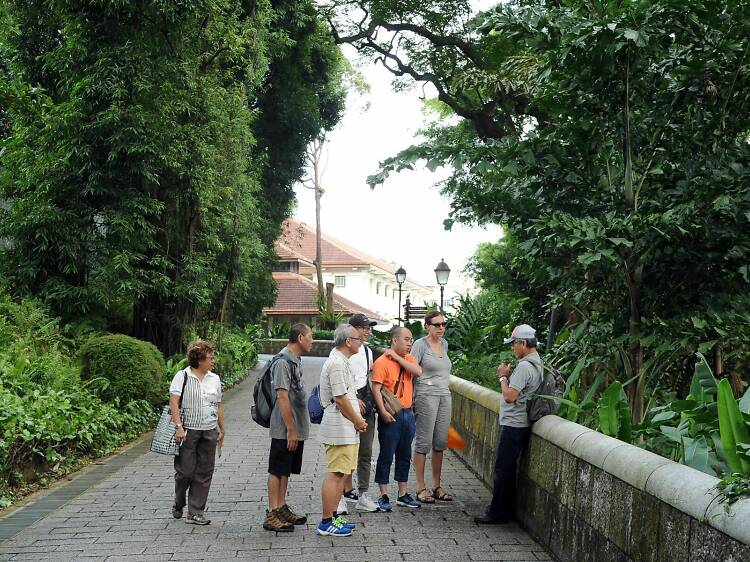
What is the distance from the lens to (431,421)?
8.70 metres

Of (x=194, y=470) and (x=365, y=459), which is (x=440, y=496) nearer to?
(x=365, y=459)

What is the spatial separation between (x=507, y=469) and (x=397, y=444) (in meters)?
1.33

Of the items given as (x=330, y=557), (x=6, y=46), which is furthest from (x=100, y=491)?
(x=6, y=46)

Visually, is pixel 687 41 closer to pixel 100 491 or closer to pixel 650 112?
pixel 650 112

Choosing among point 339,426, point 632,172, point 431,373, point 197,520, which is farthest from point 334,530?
point 632,172

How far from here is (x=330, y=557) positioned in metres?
6.37

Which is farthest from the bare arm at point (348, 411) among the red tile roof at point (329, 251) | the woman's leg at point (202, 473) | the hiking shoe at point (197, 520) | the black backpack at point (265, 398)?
the red tile roof at point (329, 251)

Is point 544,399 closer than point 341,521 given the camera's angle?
No

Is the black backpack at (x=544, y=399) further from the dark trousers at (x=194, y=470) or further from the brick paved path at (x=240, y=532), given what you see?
the dark trousers at (x=194, y=470)

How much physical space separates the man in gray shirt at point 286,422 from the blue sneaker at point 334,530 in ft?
1.10

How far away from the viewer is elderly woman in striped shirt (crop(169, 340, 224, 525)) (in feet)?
25.1

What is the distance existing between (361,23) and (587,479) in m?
22.6

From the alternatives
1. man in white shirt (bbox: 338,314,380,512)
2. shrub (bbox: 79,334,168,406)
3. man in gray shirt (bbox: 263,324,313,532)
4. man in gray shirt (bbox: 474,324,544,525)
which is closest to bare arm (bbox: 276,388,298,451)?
man in gray shirt (bbox: 263,324,313,532)

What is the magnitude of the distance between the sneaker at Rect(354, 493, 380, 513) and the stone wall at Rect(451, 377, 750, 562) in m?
1.36
